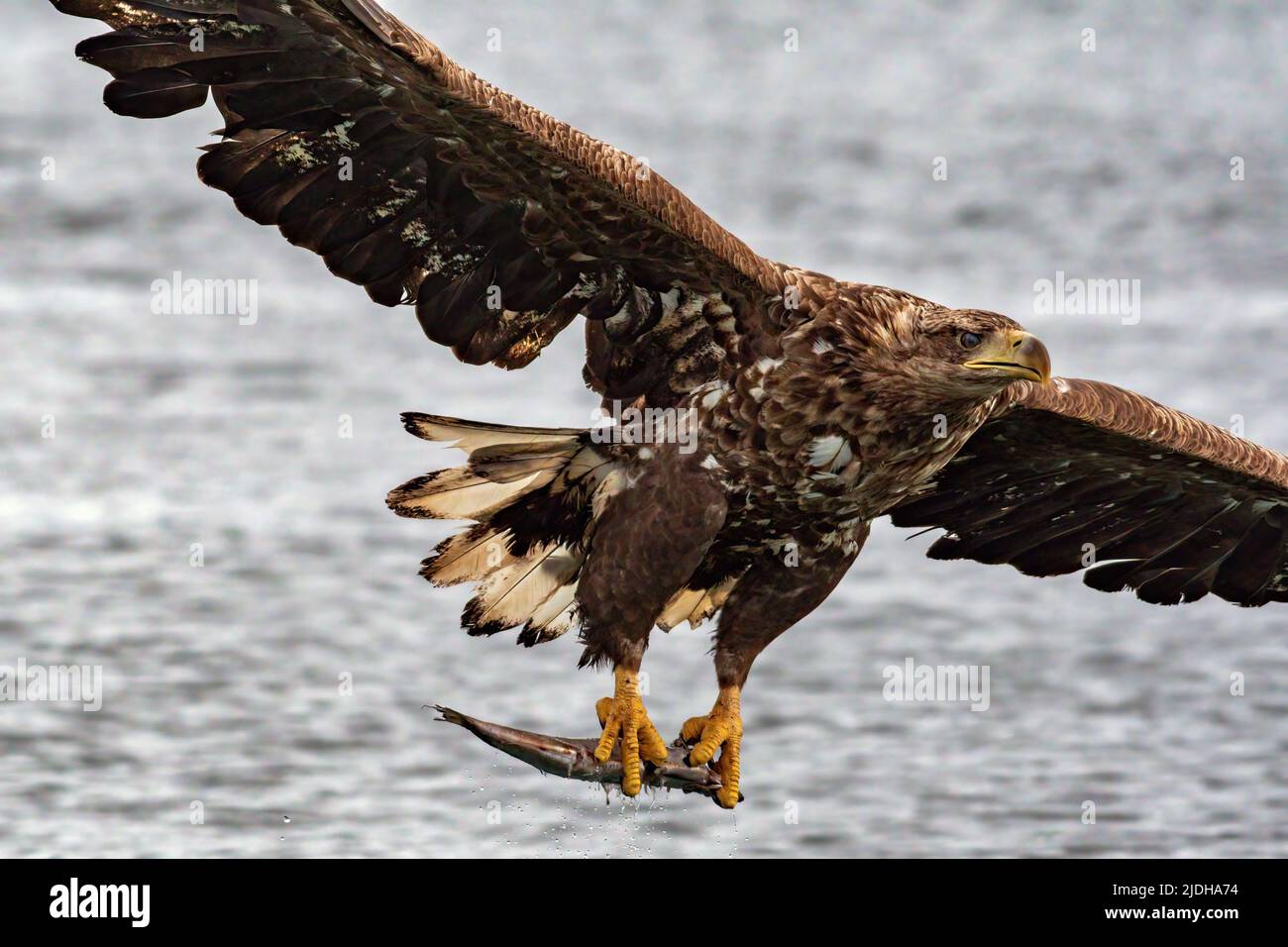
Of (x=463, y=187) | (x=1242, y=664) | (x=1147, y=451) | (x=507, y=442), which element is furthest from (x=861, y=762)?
(x=463, y=187)

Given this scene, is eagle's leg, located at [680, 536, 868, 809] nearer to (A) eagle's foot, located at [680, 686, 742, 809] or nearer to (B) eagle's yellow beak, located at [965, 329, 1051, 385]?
(A) eagle's foot, located at [680, 686, 742, 809]

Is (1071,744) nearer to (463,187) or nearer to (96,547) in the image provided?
(96,547)

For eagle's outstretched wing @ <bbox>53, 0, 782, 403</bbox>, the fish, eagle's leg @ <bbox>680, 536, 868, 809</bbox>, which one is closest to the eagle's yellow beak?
eagle's outstretched wing @ <bbox>53, 0, 782, 403</bbox>

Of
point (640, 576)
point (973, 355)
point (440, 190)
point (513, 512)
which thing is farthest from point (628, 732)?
point (440, 190)

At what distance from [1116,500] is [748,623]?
1.76m

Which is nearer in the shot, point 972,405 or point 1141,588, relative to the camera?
point 972,405

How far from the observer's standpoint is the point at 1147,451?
8062mm

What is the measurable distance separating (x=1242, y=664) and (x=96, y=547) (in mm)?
7025

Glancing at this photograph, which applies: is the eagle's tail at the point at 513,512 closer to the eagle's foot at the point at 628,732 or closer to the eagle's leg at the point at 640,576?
the eagle's leg at the point at 640,576

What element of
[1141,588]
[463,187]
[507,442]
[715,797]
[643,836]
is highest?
[463,187]

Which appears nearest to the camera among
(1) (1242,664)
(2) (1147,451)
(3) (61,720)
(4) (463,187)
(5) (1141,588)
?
(4) (463,187)

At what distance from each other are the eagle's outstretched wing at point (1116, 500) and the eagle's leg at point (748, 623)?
0.90 metres

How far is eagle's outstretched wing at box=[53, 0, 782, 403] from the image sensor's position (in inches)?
254

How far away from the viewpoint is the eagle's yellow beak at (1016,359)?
688 cm
